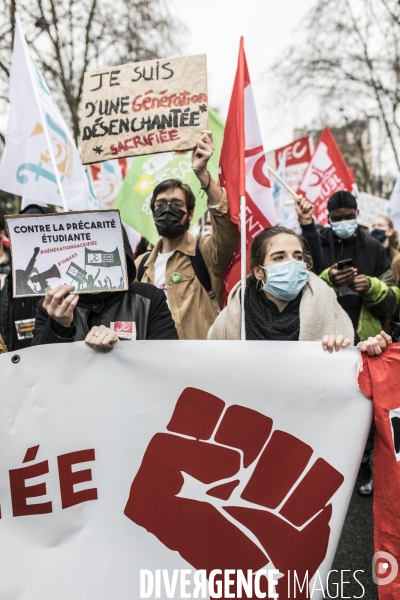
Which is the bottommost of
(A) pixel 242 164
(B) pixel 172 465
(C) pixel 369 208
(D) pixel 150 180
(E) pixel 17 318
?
(B) pixel 172 465

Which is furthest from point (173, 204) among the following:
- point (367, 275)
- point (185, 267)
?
point (367, 275)

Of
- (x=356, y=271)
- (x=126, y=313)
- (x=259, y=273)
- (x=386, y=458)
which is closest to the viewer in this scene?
(x=386, y=458)

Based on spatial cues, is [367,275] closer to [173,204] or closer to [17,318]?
[173,204]

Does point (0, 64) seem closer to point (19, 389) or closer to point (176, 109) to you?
point (176, 109)

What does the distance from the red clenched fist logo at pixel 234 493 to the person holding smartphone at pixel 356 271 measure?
5.44 ft

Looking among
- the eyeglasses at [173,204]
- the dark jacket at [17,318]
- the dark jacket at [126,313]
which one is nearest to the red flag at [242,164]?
the eyeglasses at [173,204]

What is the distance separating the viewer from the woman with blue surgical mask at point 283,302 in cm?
231

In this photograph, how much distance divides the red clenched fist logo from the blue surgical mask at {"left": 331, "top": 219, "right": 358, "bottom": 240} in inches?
88.2

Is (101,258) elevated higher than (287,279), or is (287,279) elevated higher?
(101,258)

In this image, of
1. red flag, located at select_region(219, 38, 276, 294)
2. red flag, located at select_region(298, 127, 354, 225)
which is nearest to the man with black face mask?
red flag, located at select_region(219, 38, 276, 294)

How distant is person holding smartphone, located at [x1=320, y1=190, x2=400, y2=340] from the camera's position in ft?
11.5

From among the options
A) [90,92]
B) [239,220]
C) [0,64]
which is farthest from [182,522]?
[0,64]

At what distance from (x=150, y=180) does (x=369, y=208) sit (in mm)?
4230

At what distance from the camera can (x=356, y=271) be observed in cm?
348
